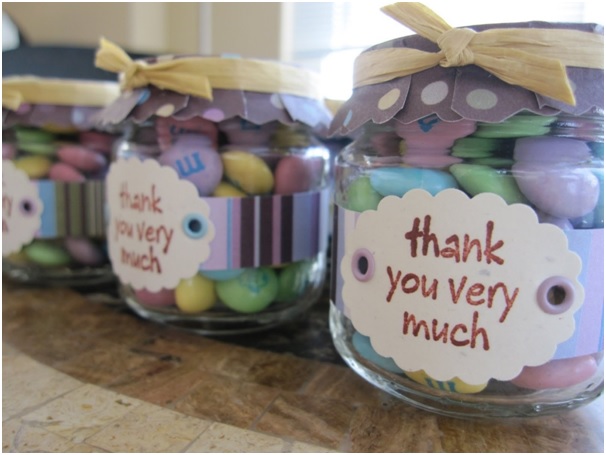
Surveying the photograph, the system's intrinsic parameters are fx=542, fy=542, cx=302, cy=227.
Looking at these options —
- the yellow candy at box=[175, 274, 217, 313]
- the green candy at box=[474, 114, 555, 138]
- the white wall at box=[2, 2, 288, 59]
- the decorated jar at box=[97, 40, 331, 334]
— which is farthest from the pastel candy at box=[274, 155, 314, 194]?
the white wall at box=[2, 2, 288, 59]

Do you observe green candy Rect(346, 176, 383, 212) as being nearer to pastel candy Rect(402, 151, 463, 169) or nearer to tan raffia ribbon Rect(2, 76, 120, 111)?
pastel candy Rect(402, 151, 463, 169)

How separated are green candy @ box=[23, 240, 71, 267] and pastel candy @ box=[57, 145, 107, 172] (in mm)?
111

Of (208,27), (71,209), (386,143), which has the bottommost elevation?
(71,209)

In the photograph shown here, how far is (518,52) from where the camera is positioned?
346 mm

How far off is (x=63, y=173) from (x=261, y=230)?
1.08 feet

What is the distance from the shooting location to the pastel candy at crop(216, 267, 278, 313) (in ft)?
1.79

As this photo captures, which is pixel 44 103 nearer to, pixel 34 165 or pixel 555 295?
pixel 34 165

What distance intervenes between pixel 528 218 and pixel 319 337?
283mm

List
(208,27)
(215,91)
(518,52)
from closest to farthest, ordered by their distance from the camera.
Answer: (518,52)
(215,91)
(208,27)

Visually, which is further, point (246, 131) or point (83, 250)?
point (83, 250)

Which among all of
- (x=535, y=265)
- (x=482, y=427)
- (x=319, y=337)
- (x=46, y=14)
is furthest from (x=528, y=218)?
(x=46, y=14)

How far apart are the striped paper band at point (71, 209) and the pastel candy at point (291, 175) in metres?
0.30

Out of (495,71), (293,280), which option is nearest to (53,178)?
(293,280)

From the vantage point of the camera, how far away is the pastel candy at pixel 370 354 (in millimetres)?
422
